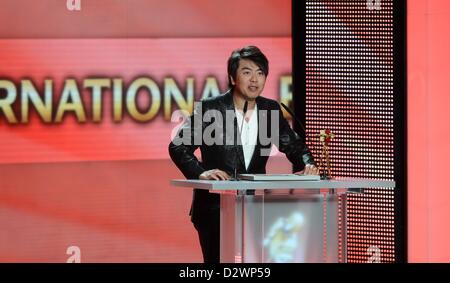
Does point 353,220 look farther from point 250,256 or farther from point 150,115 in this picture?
point 250,256

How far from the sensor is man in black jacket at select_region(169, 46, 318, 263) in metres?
6.92

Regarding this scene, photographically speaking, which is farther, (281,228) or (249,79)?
(249,79)

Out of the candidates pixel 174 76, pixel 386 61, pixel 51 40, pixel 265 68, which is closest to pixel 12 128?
pixel 51 40

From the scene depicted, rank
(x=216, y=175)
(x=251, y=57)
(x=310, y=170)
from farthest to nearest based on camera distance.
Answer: (x=251, y=57) < (x=310, y=170) < (x=216, y=175)

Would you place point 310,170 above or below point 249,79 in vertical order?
below

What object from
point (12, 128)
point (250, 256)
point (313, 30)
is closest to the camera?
point (250, 256)

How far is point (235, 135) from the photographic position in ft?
23.2

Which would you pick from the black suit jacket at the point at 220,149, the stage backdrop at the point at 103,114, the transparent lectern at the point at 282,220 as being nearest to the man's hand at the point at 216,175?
the transparent lectern at the point at 282,220

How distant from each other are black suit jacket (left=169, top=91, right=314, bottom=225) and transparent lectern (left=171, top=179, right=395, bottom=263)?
0.82 metres

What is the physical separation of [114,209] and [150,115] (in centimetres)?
81

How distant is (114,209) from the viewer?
7910 mm

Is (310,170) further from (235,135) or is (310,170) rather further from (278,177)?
(235,135)

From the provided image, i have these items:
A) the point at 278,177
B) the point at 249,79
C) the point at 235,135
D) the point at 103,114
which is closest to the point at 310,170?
the point at 278,177

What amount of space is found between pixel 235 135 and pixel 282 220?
1.31 m
